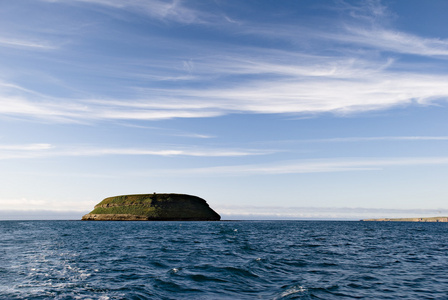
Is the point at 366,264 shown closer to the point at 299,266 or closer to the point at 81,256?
the point at 299,266

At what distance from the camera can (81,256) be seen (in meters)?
32.5

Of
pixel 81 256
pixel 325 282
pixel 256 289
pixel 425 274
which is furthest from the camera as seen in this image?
pixel 81 256

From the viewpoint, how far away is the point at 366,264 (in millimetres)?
28062

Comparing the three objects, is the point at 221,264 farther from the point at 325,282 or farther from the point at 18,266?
the point at 18,266

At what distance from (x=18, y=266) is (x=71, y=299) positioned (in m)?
13.2

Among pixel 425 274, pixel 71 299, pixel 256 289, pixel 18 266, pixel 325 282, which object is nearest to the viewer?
pixel 71 299

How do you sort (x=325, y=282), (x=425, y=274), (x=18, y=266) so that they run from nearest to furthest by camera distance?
(x=325, y=282)
(x=425, y=274)
(x=18, y=266)

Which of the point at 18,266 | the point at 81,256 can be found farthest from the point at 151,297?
the point at 81,256

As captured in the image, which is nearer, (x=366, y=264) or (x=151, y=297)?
(x=151, y=297)

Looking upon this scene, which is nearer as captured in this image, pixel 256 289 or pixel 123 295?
pixel 123 295

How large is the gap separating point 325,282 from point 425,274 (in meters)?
9.48

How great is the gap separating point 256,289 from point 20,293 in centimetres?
1317

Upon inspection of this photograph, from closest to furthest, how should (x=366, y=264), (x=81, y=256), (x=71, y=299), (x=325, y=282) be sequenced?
(x=71, y=299) < (x=325, y=282) < (x=366, y=264) < (x=81, y=256)

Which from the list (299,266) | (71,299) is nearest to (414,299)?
(299,266)
